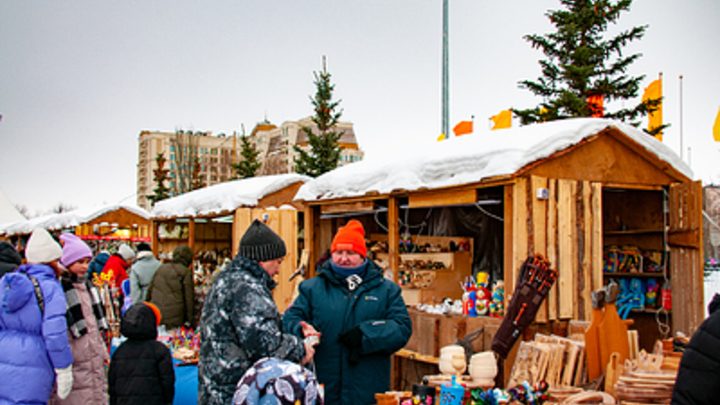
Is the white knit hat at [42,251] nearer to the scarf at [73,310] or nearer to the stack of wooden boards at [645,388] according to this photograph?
the scarf at [73,310]

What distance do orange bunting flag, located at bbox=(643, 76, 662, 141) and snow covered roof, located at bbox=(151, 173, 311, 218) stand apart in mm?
10554

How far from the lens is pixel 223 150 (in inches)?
2665

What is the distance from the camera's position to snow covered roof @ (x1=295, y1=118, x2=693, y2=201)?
244 inches

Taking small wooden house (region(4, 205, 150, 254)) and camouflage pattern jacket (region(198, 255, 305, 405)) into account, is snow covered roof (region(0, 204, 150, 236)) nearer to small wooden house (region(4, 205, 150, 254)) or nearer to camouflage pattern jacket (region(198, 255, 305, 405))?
small wooden house (region(4, 205, 150, 254))

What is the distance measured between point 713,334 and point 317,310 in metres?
2.53

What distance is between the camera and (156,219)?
48.7 ft

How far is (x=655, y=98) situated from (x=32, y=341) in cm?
1636

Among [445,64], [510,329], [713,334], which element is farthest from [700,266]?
[445,64]

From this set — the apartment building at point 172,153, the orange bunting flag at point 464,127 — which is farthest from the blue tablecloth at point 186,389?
the apartment building at point 172,153

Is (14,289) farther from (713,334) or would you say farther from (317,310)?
(713,334)

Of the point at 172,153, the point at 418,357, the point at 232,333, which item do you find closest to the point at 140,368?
the point at 232,333

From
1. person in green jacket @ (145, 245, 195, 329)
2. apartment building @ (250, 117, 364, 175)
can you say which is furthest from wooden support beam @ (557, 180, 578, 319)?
apartment building @ (250, 117, 364, 175)

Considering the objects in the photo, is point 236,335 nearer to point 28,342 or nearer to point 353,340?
point 353,340

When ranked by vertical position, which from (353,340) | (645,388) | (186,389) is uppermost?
(353,340)
